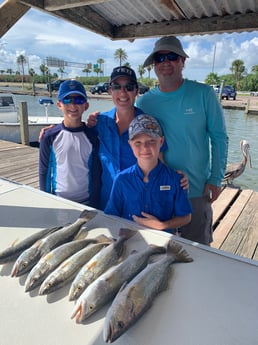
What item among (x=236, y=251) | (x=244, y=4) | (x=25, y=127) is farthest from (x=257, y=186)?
(x=25, y=127)

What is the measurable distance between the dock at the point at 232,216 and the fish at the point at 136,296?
2331 mm

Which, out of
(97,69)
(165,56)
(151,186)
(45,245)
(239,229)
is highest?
(97,69)

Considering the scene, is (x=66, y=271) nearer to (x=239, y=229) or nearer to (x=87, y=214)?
(x=87, y=214)

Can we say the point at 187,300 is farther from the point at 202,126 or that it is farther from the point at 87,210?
the point at 202,126

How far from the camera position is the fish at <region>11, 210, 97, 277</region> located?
1.28 metres

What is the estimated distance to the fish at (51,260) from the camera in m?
1.19

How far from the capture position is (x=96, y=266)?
125cm

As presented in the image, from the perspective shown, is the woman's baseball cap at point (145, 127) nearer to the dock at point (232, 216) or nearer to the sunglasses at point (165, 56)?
the sunglasses at point (165, 56)

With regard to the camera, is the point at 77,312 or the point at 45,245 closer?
the point at 77,312

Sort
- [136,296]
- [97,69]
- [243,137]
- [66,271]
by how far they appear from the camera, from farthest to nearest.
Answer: [97,69], [243,137], [66,271], [136,296]

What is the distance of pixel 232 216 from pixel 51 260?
366 cm

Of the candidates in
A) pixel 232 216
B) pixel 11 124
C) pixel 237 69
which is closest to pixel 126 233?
pixel 232 216

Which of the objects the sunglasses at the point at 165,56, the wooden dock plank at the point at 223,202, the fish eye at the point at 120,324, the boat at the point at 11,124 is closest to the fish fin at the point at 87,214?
the fish eye at the point at 120,324

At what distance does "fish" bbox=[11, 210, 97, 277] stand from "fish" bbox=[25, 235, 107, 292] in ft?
0.18
